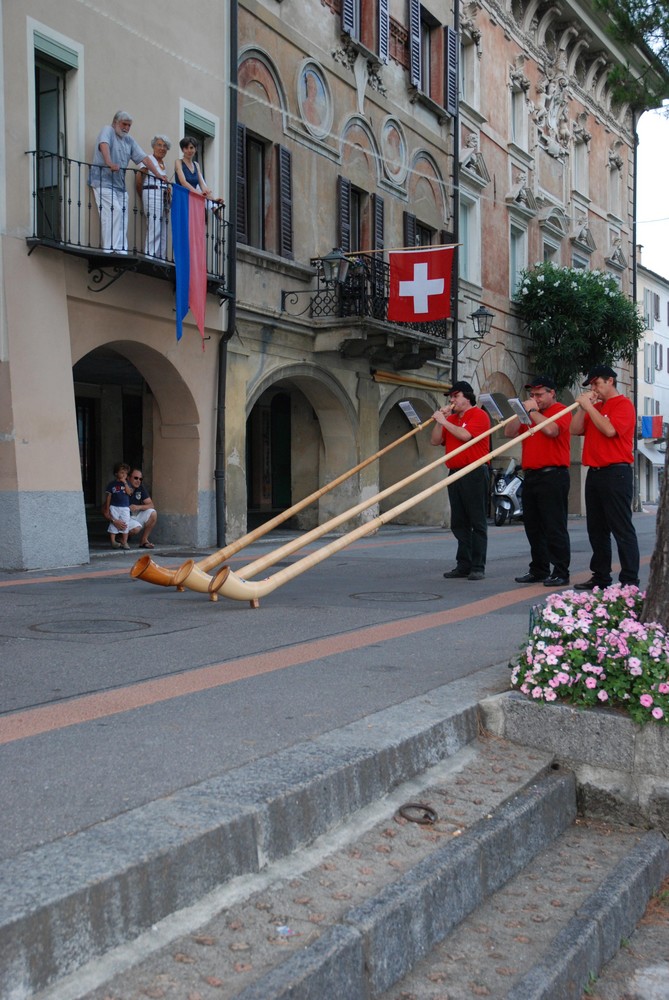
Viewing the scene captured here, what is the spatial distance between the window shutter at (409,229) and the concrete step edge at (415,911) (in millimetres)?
19239

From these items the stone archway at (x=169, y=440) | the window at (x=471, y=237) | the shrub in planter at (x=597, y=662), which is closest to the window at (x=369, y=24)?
the window at (x=471, y=237)

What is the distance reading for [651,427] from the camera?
52.4 metres

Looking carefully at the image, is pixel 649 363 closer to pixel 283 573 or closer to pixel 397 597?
pixel 397 597

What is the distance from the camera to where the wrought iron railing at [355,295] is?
60.7 feet

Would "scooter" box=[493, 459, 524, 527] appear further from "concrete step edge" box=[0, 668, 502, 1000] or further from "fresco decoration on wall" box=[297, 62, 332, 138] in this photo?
"concrete step edge" box=[0, 668, 502, 1000]

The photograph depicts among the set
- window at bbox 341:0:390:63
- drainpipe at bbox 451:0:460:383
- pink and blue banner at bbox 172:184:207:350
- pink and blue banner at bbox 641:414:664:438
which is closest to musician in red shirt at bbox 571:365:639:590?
pink and blue banner at bbox 172:184:207:350

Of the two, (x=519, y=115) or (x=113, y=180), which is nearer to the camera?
(x=113, y=180)

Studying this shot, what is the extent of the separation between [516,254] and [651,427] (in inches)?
1027

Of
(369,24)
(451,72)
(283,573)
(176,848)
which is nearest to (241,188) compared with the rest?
(369,24)

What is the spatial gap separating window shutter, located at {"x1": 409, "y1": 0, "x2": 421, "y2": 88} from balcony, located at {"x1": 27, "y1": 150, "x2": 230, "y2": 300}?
1035cm

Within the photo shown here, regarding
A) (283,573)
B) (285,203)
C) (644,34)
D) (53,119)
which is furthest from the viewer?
(285,203)

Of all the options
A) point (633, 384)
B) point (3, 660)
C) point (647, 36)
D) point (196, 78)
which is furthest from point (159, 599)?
point (633, 384)

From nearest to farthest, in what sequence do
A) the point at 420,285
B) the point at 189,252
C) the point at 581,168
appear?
the point at 189,252, the point at 420,285, the point at 581,168

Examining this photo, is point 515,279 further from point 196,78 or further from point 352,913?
point 352,913
